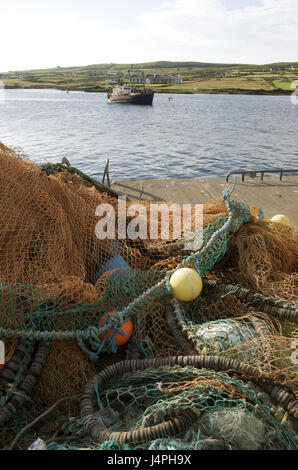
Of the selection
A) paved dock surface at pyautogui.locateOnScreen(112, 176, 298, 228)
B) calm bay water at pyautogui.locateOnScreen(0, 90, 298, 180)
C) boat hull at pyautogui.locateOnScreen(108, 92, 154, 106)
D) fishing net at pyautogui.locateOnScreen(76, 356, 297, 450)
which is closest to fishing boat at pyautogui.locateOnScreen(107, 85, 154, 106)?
boat hull at pyautogui.locateOnScreen(108, 92, 154, 106)

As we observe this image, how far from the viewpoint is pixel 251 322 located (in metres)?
2.74

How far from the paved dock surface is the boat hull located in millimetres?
51975

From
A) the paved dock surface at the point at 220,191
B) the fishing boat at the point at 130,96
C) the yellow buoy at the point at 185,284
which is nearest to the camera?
the yellow buoy at the point at 185,284

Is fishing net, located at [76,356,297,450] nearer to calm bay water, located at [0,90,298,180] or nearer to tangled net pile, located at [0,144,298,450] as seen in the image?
tangled net pile, located at [0,144,298,450]

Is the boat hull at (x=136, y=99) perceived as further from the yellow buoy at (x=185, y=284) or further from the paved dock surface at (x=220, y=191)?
the yellow buoy at (x=185, y=284)

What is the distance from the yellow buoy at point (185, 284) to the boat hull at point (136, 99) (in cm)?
5754

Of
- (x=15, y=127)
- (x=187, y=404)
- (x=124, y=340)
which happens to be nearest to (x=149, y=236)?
(x=124, y=340)

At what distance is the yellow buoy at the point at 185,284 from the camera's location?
9.48 ft

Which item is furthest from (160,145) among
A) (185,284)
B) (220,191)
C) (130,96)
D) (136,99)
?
(130,96)

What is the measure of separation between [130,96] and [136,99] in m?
1.11

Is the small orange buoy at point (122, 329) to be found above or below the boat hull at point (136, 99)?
below

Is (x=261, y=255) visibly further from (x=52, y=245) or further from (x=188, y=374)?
(x=52, y=245)

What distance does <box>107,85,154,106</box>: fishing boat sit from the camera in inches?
2229

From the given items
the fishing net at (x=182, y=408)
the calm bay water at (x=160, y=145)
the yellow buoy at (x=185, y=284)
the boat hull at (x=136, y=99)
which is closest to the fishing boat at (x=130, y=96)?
the boat hull at (x=136, y=99)
